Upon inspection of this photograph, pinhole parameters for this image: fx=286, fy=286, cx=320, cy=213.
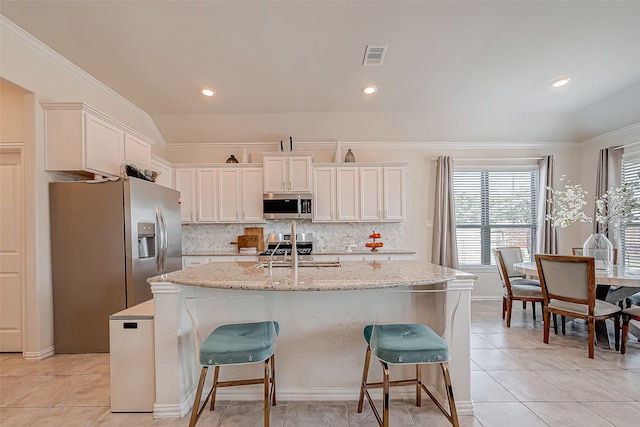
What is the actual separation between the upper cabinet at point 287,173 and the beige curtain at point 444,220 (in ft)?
7.28

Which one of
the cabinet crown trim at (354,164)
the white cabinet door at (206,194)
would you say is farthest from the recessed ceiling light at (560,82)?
the white cabinet door at (206,194)

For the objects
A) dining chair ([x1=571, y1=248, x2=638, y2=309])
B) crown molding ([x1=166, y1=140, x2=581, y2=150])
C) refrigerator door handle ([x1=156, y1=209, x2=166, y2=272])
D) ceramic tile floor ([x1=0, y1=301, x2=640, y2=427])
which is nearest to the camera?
ceramic tile floor ([x1=0, y1=301, x2=640, y2=427])

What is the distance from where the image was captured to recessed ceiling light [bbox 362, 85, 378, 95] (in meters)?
3.71

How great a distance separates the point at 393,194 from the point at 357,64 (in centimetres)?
215

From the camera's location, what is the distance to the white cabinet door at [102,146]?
9.75 ft

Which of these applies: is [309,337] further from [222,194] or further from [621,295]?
[621,295]

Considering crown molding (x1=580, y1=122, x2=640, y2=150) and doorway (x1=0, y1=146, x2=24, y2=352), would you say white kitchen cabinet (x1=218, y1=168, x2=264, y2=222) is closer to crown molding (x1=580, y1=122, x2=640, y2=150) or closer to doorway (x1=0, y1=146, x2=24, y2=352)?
doorway (x1=0, y1=146, x2=24, y2=352)

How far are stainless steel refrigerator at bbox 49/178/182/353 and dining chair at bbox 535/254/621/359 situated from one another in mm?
4420

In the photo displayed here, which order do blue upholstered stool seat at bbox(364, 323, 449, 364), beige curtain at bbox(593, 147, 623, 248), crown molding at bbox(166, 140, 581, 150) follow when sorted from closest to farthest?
blue upholstered stool seat at bbox(364, 323, 449, 364), beige curtain at bbox(593, 147, 623, 248), crown molding at bbox(166, 140, 581, 150)

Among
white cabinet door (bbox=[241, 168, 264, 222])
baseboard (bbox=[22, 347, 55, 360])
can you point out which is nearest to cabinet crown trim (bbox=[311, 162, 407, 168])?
white cabinet door (bbox=[241, 168, 264, 222])

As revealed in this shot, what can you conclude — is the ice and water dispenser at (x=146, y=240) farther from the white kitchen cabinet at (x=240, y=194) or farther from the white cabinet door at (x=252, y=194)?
the white cabinet door at (x=252, y=194)

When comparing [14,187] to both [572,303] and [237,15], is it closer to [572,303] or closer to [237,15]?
[237,15]

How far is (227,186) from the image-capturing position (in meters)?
4.68

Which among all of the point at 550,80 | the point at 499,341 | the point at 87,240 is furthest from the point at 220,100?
the point at 499,341
